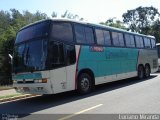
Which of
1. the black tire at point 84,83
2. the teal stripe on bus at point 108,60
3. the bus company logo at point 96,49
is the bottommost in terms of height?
the black tire at point 84,83

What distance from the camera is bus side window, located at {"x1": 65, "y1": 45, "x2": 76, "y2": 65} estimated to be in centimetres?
1186

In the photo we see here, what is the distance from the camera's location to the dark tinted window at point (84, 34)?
42.4 feet

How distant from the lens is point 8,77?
2753 centimetres

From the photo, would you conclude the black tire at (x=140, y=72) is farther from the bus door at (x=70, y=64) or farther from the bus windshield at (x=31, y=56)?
the bus windshield at (x=31, y=56)

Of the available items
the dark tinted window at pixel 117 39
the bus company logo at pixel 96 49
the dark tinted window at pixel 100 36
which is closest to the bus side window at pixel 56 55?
the bus company logo at pixel 96 49

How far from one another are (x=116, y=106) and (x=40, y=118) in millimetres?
2618

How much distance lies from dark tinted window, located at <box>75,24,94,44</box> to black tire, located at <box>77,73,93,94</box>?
1.60 m

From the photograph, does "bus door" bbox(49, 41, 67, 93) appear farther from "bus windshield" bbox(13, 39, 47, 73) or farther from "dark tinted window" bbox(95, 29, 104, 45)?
"dark tinted window" bbox(95, 29, 104, 45)

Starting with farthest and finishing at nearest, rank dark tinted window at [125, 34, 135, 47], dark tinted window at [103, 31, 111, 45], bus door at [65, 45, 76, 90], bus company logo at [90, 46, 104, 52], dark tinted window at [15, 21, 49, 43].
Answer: dark tinted window at [125, 34, 135, 47]
dark tinted window at [103, 31, 111, 45]
bus company logo at [90, 46, 104, 52]
bus door at [65, 45, 76, 90]
dark tinted window at [15, 21, 49, 43]

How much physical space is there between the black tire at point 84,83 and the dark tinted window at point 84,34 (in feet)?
5.26

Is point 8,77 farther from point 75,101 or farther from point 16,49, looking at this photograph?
point 75,101

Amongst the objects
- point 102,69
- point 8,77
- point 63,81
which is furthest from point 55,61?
point 8,77

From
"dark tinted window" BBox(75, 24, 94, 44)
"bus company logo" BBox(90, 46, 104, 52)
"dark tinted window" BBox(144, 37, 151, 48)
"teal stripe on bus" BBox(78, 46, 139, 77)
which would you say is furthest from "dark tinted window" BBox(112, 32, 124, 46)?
"dark tinted window" BBox(144, 37, 151, 48)

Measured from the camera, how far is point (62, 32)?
11.9 m
